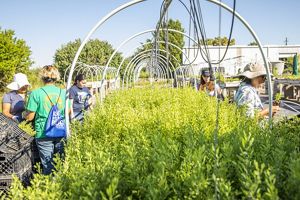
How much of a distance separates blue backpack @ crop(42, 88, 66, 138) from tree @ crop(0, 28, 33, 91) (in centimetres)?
1964

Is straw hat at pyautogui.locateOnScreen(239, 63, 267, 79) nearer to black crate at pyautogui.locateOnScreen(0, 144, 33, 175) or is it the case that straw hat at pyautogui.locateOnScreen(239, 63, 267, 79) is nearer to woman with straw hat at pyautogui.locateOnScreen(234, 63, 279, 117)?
woman with straw hat at pyautogui.locateOnScreen(234, 63, 279, 117)

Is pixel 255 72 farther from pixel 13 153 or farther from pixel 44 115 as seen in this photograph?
pixel 13 153

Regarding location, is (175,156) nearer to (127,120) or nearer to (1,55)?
(127,120)

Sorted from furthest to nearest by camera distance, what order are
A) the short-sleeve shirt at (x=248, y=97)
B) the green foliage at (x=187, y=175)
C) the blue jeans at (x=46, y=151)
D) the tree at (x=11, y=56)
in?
the tree at (x=11, y=56)
the blue jeans at (x=46, y=151)
the short-sleeve shirt at (x=248, y=97)
the green foliage at (x=187, y=175)

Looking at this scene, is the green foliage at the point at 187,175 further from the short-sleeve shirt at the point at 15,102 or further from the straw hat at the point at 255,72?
the short-sleeve shirt at the point at 15,102

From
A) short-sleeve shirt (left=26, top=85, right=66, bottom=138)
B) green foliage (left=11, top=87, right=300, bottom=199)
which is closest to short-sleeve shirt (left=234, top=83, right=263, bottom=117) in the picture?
green foliage (left=11, top=87, right=300, bottom=199)

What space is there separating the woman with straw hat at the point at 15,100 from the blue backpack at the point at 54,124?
1017 millimetres

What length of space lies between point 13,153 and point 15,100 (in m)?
1.96

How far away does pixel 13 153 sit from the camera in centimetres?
318

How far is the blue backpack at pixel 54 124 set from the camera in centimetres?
409

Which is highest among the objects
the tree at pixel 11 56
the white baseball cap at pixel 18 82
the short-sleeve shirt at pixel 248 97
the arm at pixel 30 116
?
the tree at pixel 11 56

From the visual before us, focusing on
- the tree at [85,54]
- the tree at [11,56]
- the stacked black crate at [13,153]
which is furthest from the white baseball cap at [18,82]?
the tree at [85,54]

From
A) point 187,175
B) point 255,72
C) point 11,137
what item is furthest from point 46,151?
point 187,175

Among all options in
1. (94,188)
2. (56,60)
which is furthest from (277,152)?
(56,60)
